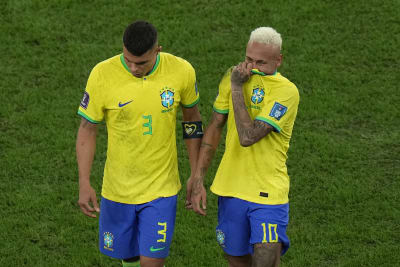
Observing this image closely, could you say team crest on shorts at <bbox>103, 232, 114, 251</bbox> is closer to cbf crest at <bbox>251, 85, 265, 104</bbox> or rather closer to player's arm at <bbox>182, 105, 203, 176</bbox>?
player's arm at <bbox>182, 105, 203, 176</bbox>

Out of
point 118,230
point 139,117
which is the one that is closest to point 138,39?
point 139,117

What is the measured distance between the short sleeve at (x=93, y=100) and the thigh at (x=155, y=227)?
37.0 inches

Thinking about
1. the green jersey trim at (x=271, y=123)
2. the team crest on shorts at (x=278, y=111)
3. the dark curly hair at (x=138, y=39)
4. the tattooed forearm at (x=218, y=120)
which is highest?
the dark curly hair at (x=138, y=39)

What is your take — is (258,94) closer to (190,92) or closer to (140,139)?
(190,92)

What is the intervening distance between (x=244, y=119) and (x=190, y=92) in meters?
0.73

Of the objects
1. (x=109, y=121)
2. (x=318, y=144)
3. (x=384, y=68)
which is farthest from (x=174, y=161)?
(x=384, y=68)

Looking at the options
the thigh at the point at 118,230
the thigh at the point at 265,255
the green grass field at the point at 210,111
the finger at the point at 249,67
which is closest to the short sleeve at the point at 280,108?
the finger at the point at 249,67

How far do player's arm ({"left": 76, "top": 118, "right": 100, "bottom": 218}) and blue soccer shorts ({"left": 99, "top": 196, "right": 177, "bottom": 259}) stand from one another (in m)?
0.30

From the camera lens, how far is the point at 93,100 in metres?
7.52

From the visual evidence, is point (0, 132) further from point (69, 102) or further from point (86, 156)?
point (86, 156)

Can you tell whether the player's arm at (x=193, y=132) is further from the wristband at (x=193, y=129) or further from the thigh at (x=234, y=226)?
the thigh at (x=234, y=226)

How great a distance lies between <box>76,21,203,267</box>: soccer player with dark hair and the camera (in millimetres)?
7484

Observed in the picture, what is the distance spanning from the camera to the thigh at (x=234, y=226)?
24.8 feet

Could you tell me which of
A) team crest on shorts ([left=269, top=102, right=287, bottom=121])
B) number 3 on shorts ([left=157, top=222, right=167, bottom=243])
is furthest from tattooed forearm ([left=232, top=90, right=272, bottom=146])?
number 3 on shorts ([left=157, top=222, right=167, bottom=243])
